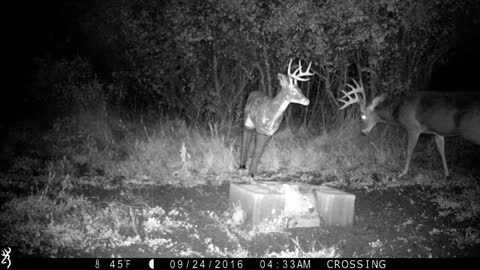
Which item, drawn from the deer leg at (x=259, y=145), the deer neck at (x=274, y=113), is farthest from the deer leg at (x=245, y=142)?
the deer neck at (x=274, y=113)

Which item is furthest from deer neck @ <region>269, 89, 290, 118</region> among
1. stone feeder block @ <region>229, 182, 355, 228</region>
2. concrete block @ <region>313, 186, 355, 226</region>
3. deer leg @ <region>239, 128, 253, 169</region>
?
concrete block @ <region>313, 186, 355, 226</region>

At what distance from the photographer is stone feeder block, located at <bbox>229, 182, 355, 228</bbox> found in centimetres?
514

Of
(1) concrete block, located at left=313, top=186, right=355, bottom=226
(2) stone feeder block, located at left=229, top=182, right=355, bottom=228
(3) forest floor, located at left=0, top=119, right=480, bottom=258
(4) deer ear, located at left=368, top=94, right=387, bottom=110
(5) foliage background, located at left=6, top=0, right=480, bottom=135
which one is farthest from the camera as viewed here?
(4) deer ear, located at left=368, top=94, right=387, bottom=110

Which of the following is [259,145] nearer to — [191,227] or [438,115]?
[191,227]

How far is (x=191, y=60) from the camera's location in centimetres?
941

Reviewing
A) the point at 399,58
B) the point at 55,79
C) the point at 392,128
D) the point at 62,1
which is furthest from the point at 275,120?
the point at 62,1

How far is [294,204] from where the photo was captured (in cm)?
548

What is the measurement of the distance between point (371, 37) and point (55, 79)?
833 centimetres

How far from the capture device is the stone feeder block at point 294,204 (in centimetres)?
514

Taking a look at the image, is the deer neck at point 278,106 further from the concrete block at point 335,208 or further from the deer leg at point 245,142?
the concrete block at point 335,208

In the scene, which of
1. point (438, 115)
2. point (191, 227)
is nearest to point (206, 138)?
point (191, 227)

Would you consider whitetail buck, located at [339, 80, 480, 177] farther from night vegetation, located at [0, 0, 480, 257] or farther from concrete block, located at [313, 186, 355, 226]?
concrete block, located at [313, 186, 355, 226]

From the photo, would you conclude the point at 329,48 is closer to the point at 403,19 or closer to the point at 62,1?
the point at 403,19

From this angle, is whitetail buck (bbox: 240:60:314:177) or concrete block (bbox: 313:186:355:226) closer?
concrete block (bbox: 313:186:355:226)
